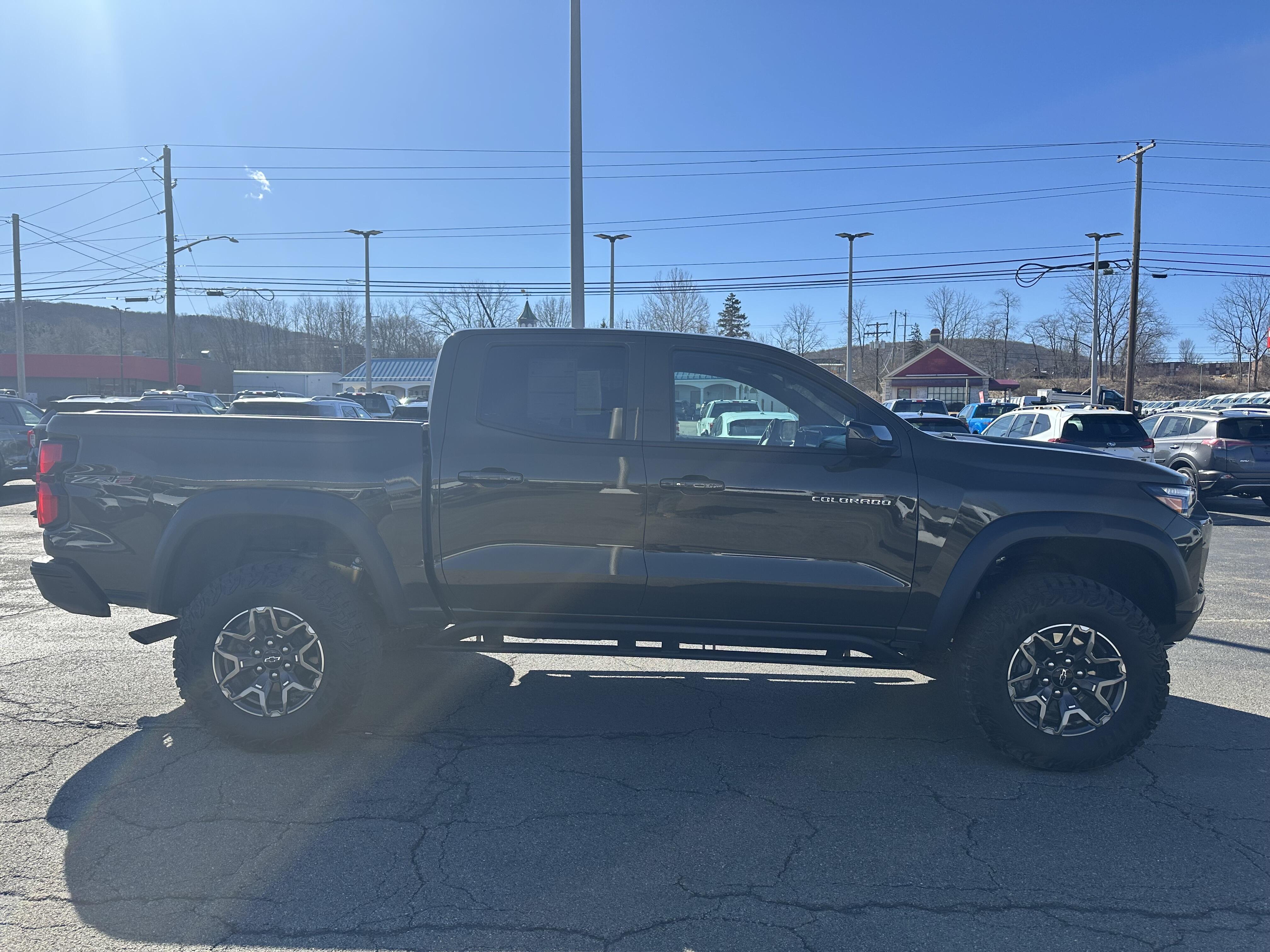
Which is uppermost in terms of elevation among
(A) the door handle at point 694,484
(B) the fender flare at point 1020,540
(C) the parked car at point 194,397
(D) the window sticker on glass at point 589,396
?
(C) the parked car at point 194,397

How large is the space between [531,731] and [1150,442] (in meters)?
13.5

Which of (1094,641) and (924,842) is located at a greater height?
(1094,641)

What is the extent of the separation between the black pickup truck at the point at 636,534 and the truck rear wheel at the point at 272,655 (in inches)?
0.5

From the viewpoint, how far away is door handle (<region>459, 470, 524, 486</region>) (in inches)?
163

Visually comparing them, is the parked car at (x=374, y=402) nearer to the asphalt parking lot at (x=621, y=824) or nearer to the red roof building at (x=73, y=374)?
the asphalt parking lot at (x=621, y=824)

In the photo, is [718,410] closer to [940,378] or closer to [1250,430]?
[1250,430]

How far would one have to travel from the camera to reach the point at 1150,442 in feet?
47.4

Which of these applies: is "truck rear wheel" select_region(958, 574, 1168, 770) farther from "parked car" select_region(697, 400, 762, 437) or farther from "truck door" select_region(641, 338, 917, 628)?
"parked car" select_region(697, 400, 762, 437)

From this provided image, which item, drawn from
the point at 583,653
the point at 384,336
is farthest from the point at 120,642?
the point at 384,336

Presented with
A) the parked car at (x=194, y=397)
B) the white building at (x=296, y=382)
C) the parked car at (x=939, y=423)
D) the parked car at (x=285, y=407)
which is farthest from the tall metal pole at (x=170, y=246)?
the white building at (x=296, y=382)

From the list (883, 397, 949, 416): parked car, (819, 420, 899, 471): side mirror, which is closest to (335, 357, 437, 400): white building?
(883, 397, 949, 416): parked car

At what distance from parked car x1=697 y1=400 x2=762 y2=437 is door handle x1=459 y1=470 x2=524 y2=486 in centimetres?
91

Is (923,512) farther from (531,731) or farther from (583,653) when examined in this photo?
(531,731)

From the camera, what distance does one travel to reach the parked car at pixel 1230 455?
46.3 ft
